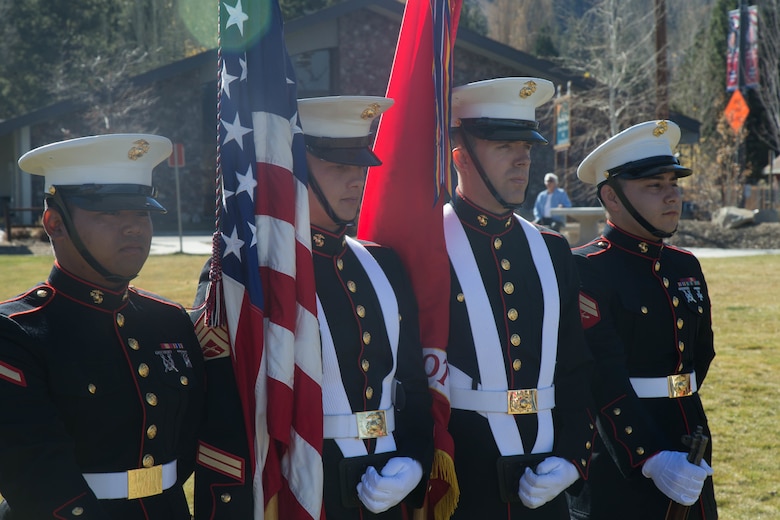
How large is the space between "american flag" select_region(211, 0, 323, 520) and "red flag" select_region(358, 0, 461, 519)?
0.48m

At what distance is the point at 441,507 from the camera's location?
9.96 ft

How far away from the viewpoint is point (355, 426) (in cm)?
285

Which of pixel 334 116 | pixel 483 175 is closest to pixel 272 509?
pixel 334 116

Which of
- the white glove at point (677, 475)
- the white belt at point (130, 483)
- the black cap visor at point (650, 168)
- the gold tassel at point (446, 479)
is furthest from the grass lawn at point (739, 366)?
the white belt at point (130, 483)

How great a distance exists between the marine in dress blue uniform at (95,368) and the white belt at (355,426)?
16.5 inches

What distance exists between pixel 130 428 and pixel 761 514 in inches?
157

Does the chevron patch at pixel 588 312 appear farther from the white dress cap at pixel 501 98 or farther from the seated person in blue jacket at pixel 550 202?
the seated person in blue jacket at pixel 550 202

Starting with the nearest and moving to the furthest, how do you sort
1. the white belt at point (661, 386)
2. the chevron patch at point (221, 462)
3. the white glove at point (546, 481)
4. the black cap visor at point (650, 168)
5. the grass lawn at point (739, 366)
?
the chevron patch at point (221, 462), the white glove at point (546, 481), the white belt at point (661, 386), the black cap visor at point (650, 168), the grass lawn at point (739, 366)

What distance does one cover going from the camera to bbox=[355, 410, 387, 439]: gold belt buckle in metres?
2.85

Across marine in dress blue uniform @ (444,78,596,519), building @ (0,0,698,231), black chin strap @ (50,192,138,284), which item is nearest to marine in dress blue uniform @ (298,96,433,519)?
marine in dress blue uniform @ (444,78,596,519)

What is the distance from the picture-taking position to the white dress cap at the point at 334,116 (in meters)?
2.99

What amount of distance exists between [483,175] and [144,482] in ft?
5.24

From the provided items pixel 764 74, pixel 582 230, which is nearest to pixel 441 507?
pixel 582 230

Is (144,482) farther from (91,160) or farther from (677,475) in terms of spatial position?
(677,475)
